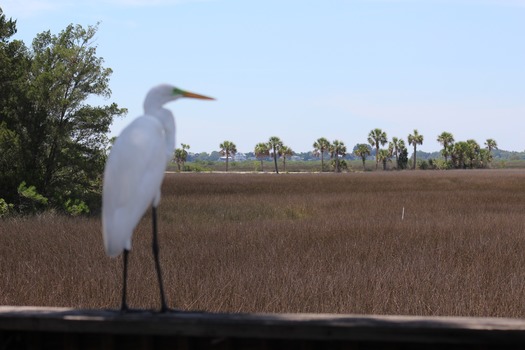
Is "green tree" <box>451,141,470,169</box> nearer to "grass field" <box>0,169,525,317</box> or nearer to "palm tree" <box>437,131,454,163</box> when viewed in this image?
"palm tree" <box>437,131,454,163</box>

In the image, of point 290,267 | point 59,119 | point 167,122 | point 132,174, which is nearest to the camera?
point 132,174

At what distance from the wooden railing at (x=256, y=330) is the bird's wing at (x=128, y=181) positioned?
1.40 feet

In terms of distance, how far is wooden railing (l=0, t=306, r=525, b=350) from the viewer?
2.91 metres

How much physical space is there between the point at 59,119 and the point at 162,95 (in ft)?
58.9

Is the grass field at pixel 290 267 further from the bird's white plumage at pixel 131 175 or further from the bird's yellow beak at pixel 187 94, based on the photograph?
the bird's yellow beak at pixel 187 94

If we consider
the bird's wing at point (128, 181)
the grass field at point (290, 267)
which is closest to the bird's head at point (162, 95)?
the bird's wing at point (128, 181)

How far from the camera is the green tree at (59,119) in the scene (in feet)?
61.4

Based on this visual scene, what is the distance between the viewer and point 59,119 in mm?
19812

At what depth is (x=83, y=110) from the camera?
65.2 feet

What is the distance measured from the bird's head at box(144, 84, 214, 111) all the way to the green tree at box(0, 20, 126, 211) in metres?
16.2

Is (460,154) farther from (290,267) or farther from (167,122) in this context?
(167,122)

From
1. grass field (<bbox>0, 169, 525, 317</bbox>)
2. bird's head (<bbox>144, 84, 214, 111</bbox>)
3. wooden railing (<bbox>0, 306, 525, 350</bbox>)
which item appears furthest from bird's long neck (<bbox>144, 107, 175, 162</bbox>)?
grass field (<bbox>0, 169, 525, 317</bbox>)

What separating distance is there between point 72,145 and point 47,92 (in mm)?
1777

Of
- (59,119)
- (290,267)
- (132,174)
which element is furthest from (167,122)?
(59,119)
